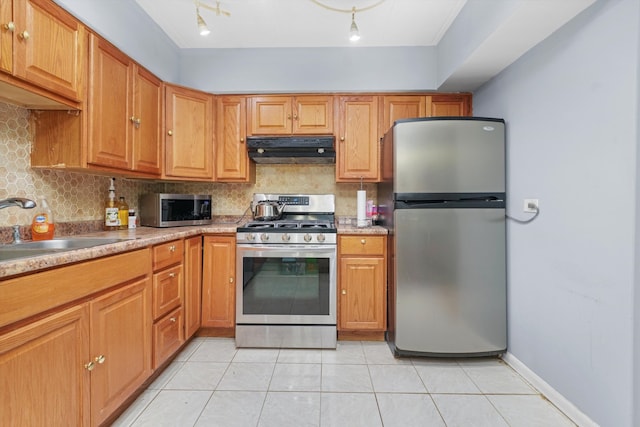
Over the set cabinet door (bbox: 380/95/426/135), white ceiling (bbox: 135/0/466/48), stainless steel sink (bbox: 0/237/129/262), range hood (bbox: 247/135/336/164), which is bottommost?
stainless steel sink (bbox: 0/237/129/262)

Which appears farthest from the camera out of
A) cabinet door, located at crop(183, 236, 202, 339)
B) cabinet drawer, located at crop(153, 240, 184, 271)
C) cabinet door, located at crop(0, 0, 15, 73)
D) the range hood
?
the range hood

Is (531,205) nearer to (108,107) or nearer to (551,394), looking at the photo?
(551,394)

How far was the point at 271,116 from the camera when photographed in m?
2.59

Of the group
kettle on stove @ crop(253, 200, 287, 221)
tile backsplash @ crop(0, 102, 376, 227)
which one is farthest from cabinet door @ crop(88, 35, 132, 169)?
kettle on stove @ crop(253, 200, 287, 221)

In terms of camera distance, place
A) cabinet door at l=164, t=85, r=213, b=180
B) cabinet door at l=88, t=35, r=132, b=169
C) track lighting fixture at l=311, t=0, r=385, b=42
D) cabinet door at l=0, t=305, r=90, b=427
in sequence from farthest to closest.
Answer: cabinet door at l=164, t=85, r=213, b=180, track lighting fixture at l=311, t=0, r=385, b=42, cabinet door at l=88, t=35, r=132, b=169, cabinet door at l=0, t=305, r=90, b=427

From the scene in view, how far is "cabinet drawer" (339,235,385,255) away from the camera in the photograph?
2283mm

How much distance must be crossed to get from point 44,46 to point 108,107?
0.43 metres

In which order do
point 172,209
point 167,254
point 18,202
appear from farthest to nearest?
point 172,209
point 167,254
point 18,202

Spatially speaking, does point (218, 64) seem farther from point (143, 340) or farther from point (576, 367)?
point (576, 367)

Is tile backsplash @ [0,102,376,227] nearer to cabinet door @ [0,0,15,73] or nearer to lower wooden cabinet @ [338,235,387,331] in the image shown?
cabinet door @ [0,0,15,73]

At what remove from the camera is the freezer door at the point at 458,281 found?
1.98 metres

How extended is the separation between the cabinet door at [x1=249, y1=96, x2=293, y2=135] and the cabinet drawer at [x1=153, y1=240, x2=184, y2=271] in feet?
3.82

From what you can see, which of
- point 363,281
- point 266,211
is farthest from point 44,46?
point 363,281

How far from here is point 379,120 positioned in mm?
2557
